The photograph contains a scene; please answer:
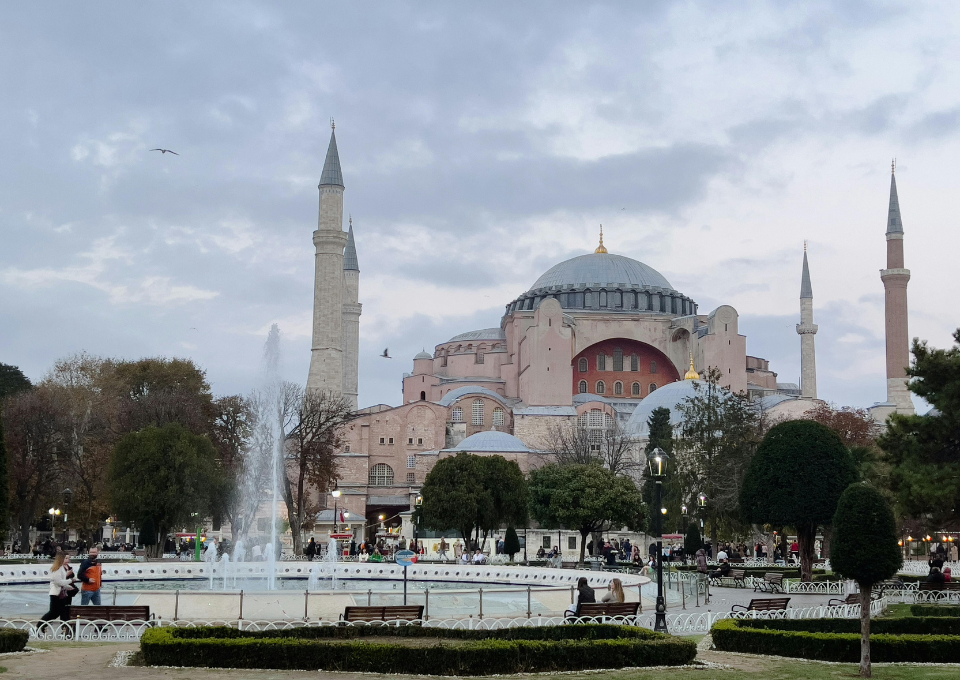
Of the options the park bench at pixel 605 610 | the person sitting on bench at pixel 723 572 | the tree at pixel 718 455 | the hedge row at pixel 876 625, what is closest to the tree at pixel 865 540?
the hedge row at pixel 876 625

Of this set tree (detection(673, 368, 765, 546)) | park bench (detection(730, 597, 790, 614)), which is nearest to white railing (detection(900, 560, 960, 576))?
tree (detection(673, 368, 765, 546))

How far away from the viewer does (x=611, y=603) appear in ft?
40.5

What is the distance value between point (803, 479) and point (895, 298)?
28.5m

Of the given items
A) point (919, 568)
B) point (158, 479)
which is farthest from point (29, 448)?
point (919, 568)

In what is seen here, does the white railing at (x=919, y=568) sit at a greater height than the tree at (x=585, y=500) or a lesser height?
lesser

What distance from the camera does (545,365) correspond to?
54.1 meters

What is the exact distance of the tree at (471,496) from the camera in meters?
32.8

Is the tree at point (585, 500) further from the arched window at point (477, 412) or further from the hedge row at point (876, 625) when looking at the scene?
the arched window at point (477, 412)

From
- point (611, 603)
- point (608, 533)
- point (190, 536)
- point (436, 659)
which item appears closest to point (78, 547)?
point (190, 536)

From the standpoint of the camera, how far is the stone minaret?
61.2 m

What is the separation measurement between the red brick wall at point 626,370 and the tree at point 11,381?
28203 millimetres

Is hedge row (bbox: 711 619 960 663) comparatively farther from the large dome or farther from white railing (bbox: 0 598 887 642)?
the large dome

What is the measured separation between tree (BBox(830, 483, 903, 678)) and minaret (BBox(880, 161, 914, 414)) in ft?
128

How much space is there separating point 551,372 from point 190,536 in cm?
2092
